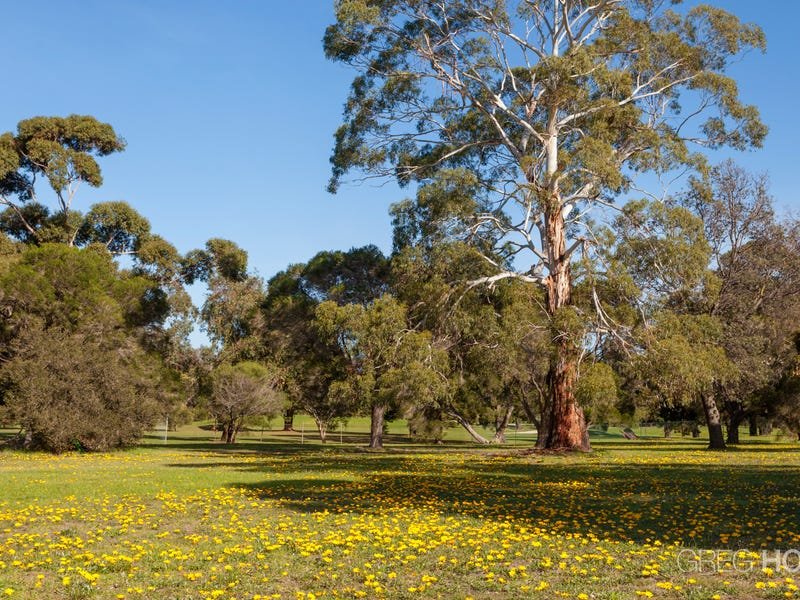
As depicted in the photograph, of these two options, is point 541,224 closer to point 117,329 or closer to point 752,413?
point 117,329

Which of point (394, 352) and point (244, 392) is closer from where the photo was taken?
point (394, 352)

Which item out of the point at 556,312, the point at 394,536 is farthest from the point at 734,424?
the point at 394,536

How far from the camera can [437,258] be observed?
85.9 ft

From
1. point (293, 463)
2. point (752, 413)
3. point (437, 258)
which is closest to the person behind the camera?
point (293, 463)

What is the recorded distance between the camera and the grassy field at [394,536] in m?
6.61

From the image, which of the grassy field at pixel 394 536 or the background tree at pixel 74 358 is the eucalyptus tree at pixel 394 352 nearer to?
the grassy field at pixel 394 536

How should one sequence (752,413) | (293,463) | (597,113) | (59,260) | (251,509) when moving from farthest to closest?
(752,413)
(59,260)
(597,113)
(293,463)
(251,509)

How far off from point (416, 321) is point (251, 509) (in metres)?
16.8

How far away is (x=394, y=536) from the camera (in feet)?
29.8

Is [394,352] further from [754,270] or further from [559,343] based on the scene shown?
[754,270]

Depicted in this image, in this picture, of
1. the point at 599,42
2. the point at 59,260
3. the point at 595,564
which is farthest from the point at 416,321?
the point at 595,564

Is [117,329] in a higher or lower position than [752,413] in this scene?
higher

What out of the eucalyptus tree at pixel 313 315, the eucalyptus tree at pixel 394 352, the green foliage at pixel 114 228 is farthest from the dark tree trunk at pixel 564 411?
the green foliage at pixel 114 228

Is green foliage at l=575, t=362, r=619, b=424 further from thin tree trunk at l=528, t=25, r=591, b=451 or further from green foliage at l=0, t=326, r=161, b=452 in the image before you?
green foliage at l=0, t=326, r=161, b=452
